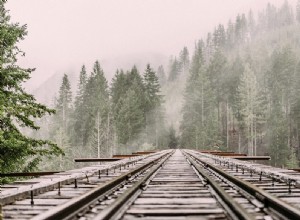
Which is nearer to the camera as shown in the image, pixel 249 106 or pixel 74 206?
pixel 74 206

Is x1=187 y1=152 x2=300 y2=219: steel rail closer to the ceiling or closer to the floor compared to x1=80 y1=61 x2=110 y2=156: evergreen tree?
closer to the floor

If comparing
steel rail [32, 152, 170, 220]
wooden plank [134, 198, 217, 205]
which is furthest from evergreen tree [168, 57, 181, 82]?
wooden plank [134, 198, 217, 205]

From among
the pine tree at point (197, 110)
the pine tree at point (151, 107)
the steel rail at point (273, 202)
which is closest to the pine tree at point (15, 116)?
the steel rail at point (273, 202)

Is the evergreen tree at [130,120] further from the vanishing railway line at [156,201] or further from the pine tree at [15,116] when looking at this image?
the vanishing railway line at [156,201]

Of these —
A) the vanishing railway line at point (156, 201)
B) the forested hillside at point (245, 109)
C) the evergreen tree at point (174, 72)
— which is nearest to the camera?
the vanishing railway line at point (156, 201)

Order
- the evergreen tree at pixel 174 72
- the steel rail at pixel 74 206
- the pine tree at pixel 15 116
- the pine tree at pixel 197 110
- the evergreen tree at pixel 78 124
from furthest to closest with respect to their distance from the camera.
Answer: the evergreen tree at pixel 174 72 < the evergreen tree at pixel 78 124 < the pine tree at pixel 197 110 < the pine tree at pixel 15 116 < the steel rail at pixel 74 206

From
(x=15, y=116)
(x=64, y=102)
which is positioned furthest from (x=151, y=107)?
(x=15, y=116)

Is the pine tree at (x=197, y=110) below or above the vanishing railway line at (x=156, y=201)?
above

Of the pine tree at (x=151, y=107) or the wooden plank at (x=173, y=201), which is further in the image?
the pine tree at (x=151, y=107)

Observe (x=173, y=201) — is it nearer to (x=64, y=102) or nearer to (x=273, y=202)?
(x=273, y=202)

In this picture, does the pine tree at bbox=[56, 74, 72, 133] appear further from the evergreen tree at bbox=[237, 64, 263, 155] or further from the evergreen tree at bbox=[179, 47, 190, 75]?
the evergreen tree at bbox=[179, 47, 190, 75]

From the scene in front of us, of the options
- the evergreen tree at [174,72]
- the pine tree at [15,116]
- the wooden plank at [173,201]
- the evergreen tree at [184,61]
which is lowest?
the wooden plank at [173,201]

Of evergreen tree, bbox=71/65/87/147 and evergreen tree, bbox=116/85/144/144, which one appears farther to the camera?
evergreen tree, bbox=71/65/87/147

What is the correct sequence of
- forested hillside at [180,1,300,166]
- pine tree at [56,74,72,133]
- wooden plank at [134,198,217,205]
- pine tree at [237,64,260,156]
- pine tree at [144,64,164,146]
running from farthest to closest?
pine tree at [56,74,72,133] → pine tree at [144,64,164,146] → pine tree at [237,64,260,156] → forested hillside at [180,1,300,166] → wooden plank at [134,198,217,205]
